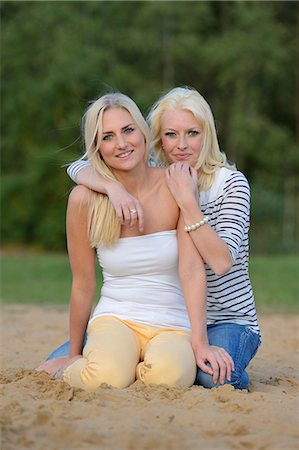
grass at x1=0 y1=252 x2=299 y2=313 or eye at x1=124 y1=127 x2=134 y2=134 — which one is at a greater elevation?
eye at x1=124 y1=127 x2=134 y2=134

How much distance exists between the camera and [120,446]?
9.49 feet

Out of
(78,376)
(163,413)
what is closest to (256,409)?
(163,413)

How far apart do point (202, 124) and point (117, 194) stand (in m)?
0.63

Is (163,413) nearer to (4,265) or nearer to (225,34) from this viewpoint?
(4,265)

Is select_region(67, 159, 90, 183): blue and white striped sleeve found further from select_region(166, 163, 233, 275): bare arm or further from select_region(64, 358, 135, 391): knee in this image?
select_region(64, 358, 135, 391): knee

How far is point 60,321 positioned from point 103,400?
14.0 feet

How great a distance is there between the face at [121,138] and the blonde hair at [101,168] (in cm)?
2

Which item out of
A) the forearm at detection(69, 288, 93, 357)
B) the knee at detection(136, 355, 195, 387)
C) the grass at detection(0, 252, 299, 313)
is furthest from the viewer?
the grass at detection(0, 252, 299, 313)

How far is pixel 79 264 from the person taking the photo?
4.14m

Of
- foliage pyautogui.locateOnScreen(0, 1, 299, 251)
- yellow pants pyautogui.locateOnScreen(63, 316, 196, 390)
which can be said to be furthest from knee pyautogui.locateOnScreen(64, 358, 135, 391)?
foliage pyautogui.locateOnScreen(0, 1, 299, 251)

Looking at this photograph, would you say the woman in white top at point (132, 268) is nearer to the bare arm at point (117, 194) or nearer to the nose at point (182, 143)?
the bare arm at point (117, 194)

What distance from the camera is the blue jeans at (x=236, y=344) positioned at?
394 centimetres

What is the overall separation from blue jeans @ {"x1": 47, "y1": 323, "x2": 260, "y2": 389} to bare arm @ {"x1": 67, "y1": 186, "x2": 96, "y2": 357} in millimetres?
650

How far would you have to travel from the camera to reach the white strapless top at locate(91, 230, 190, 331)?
13.0 ft
